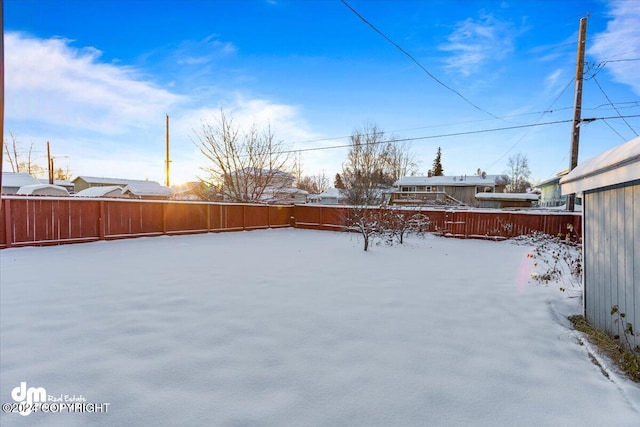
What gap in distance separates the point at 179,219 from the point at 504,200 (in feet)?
94.6

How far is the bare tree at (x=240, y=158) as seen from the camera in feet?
53.7

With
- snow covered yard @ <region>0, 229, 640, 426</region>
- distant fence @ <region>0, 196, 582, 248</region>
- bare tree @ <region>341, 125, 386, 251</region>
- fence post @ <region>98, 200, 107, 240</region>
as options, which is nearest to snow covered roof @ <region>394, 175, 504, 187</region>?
bare tree @ <region>341, 125, 386, 251</region>

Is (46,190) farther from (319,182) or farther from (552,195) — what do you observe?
(552,195)

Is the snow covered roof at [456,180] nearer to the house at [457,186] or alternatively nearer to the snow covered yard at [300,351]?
the house at [457,186]

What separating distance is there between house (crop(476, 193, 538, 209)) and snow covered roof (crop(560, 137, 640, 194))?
2909 cm

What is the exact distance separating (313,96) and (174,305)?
9.81 m

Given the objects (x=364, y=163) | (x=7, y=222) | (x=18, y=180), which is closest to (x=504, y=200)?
(x=364, y=163)

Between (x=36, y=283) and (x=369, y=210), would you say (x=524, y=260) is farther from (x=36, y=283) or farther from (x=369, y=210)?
(x=36, y=283)

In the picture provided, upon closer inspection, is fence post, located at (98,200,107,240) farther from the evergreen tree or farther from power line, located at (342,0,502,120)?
the evergreen tree

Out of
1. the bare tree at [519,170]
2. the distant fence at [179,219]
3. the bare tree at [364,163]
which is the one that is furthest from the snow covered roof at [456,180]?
the distant fence at [179,219]

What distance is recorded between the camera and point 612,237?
2727 millimetres

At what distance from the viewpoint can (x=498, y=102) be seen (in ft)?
38.1

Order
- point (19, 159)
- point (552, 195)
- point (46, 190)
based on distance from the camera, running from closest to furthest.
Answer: point (46, 190), point (552, 195), point (19, 159)

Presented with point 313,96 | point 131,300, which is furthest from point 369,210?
point 131,300
